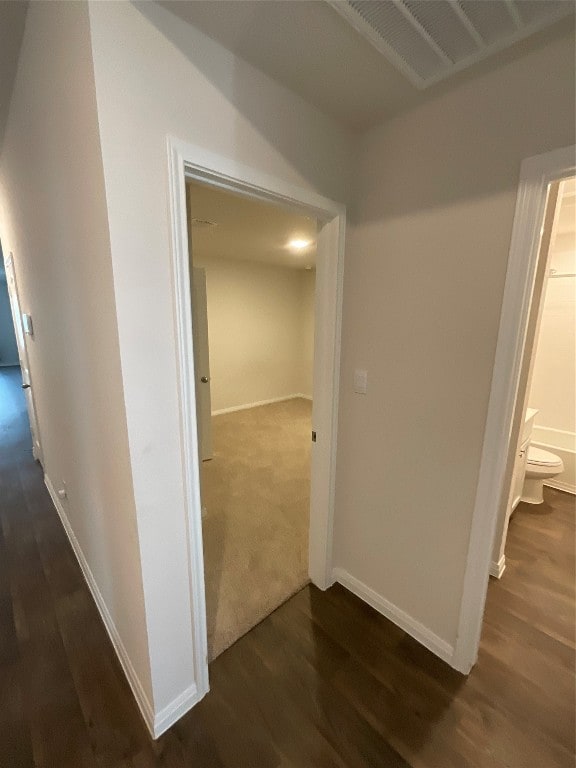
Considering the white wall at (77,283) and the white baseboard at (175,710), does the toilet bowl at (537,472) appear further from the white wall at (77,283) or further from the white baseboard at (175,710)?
the white wall at (77,283)

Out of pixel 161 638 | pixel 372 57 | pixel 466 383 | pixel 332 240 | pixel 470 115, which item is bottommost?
pixel 161 638

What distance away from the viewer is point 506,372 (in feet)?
4.01

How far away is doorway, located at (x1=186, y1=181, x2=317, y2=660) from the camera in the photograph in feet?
6.52

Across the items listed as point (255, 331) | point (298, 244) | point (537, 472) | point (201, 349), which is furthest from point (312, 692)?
point (255, 331)

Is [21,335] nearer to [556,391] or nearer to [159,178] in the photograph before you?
[159,178]

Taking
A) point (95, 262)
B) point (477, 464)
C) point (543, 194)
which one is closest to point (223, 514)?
point (477, 464)

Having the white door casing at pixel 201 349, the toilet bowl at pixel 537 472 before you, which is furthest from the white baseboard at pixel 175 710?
the toilet bowl at pixel 537 472

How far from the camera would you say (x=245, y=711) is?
133 centimetres

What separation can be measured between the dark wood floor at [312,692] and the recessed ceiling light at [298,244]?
11.1ft

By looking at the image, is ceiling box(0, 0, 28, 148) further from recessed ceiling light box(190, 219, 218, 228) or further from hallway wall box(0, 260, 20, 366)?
hallway wall box(0, 260, 20, 366)

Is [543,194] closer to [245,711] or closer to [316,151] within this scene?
[316,151]

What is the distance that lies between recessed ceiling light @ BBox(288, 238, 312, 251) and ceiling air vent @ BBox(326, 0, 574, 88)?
105 inches

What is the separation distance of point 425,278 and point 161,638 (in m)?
1.75

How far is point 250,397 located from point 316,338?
4.02m
